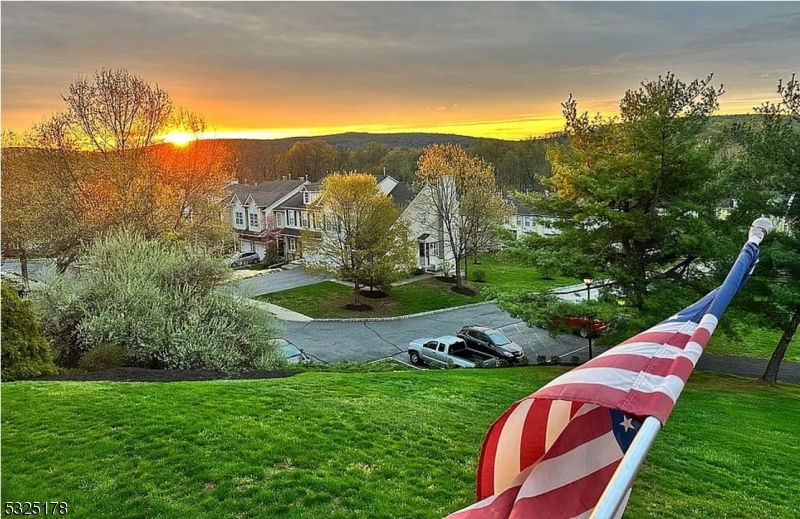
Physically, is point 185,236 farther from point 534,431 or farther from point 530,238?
point 534,431

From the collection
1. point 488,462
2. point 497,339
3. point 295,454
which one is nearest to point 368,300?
point 497,339

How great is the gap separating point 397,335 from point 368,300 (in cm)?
596

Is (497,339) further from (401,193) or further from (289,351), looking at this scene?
(401,193)

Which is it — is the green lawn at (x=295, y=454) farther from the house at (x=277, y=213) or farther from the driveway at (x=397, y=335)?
the house at (x=277, y=213)

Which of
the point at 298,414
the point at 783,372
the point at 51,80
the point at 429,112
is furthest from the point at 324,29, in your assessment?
the point at 429,112

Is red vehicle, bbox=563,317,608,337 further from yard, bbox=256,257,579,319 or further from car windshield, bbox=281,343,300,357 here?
car windshield, bbox=281,343,300,357

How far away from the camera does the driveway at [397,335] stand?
728 inches

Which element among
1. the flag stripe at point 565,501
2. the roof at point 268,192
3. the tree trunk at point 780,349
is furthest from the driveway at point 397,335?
the roof at point 268,192

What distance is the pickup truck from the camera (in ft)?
52.2

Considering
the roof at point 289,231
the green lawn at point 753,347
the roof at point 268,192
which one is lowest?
the green lawn at point 753,347

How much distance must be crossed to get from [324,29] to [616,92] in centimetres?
926

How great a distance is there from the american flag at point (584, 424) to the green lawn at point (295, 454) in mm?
2930

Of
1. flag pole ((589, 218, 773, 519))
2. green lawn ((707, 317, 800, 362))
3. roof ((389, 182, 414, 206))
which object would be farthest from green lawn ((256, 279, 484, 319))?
flag pole ((589, 218, 773, 519))

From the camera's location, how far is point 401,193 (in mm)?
38719
